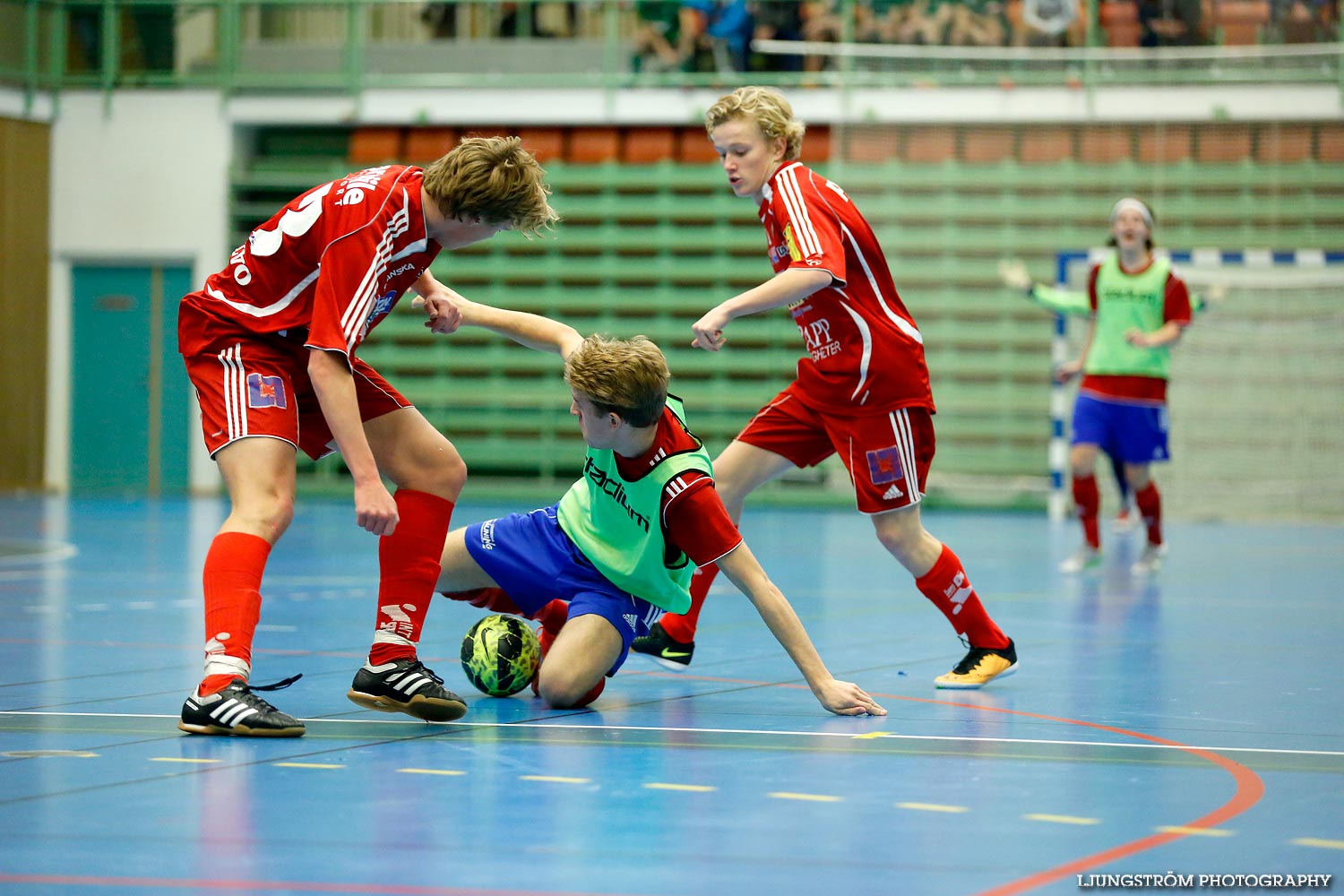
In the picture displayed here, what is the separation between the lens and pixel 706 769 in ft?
11.5

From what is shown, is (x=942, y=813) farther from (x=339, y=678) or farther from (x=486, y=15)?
(x=486, y=15)

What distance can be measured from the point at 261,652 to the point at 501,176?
2.30m

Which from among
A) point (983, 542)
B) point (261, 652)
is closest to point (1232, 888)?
point (261, 652)

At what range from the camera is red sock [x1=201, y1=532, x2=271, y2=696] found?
3844mm

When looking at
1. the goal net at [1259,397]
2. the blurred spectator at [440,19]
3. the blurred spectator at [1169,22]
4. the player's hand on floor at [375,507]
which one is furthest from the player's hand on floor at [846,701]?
the blurred spectator at [440,19]

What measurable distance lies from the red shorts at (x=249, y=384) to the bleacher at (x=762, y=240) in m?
10.7

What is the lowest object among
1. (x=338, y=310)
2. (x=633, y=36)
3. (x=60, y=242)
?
(x=338, y=310)

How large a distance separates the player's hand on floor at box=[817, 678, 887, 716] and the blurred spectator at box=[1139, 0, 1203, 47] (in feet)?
39.7

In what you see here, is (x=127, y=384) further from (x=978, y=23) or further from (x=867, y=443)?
(x=867, y=443)

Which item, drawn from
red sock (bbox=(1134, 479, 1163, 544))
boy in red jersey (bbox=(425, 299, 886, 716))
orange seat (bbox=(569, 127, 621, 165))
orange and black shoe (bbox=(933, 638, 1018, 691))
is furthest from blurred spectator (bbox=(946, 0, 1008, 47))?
boy in red jersey (bbox=(425, 299, 886, 716))

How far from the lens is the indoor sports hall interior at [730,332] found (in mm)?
4734

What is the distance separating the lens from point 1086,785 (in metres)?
3.34

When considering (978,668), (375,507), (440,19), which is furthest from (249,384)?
(440,19)

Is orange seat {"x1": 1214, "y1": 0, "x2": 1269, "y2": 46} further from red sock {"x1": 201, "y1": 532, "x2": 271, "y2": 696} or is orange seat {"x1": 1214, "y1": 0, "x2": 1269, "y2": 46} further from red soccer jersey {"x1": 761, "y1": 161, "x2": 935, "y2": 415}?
red sock {"x1": 201, "y1": 532, "x2": 271, "y2": 696}
